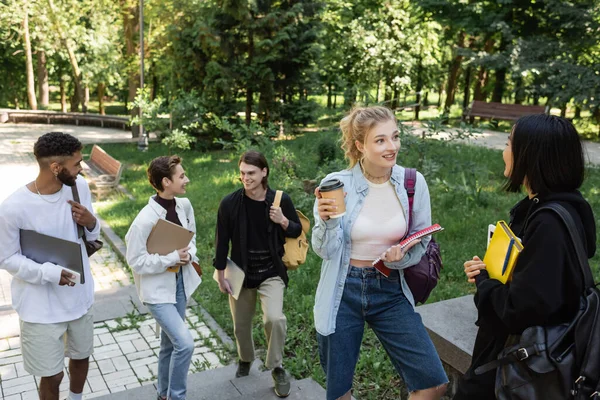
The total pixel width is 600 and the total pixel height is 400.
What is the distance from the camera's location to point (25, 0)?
26.6 metres

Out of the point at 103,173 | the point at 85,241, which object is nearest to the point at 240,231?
the point at 85,241

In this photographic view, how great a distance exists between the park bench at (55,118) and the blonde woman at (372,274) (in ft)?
96.5

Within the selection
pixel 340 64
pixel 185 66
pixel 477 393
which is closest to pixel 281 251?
pixel 477 393

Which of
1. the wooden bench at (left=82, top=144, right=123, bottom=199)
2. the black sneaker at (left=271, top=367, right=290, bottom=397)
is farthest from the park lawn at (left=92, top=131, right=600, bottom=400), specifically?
A: the black sneaker at (left=271, top=367, right=290, bottom=397)

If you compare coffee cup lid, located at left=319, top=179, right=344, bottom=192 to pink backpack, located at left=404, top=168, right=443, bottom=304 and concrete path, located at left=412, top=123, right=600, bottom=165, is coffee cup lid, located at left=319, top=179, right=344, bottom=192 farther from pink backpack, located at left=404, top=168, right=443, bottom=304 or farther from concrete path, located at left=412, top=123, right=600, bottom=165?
concrete path, located at left=412, top=123, right=600, bottom=165

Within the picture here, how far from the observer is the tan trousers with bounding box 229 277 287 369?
14.0 feet

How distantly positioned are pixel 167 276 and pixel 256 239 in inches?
28.1

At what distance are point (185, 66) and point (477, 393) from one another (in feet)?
60.6

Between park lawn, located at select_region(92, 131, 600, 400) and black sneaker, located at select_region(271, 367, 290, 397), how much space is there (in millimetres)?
656

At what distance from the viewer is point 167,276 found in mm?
4094

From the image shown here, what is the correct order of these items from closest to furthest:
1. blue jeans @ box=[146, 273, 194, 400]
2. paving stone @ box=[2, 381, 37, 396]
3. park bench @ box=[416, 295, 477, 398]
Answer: park bench @ box=[416, 295, 477, 398] → blue jeans @ box=[146, 273, 194, 400] → paving stone @ box=[2, 381, 37, 396]

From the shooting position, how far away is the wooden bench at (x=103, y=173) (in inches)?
494

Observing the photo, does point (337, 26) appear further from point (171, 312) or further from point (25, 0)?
point (171, 312)

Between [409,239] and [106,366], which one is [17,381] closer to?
[106,366]
